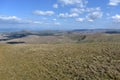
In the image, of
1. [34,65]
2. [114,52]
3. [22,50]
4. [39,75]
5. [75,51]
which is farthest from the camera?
[22,50]

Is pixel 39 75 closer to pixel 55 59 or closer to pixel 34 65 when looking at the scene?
pixel 34 65

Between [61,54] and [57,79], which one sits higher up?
[61,54]

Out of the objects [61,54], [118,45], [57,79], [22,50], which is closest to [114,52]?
[118,45]

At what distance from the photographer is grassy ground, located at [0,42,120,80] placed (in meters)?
25.4

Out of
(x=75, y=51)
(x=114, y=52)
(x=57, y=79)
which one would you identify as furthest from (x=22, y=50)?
(x=114, y=52)

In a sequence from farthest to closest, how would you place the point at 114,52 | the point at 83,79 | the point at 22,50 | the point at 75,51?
the point at 22,50 < the point at 75,51 < the point at 114,52 < the point at 83,79

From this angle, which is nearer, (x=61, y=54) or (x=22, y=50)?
(x=61, y=54)

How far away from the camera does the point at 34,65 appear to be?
2927 centimetres

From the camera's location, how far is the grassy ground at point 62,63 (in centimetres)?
2538

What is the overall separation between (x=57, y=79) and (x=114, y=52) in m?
11.6

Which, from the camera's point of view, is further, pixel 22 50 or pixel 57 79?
pixel 22 50

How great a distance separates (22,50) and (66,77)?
14685 millimetres

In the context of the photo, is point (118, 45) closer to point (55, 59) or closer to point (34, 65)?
point (55, 59)

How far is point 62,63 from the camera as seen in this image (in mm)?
29062
